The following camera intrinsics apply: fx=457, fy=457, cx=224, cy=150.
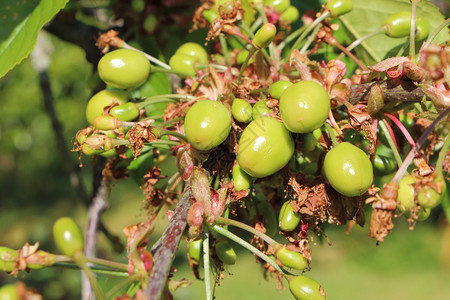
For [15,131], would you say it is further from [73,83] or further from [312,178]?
[312,178]

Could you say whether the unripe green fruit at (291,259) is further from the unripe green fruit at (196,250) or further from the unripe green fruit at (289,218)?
the unripe green fruit at (196,250)

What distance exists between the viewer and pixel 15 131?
5898 mm

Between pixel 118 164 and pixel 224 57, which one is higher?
pixel 224 57

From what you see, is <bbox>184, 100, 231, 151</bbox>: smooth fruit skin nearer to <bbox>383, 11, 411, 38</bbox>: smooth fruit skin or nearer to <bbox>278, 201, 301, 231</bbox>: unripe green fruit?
<bbox>278, 201, 301, 231</bbox>: unripe green fruit

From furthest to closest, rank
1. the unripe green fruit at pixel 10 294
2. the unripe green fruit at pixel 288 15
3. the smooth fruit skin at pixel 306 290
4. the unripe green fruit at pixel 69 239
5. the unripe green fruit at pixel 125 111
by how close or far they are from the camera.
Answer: the unripe green fruit at pixel 288 15, the unripe green fruit at pixel 125 111, the smooth fruit skin at pixel 306 290, the unripe green fruit at pixel 69 239, the unripe green fruit at pixel 10 294

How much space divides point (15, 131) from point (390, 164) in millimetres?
5540

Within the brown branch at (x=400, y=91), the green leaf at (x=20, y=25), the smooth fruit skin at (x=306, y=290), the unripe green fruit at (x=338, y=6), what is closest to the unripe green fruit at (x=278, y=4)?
the unripe green fruit at (x=338, y=6)

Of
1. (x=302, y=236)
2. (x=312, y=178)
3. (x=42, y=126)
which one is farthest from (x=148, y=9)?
(x=42, y=126)

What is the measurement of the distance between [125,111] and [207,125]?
14.3 inches

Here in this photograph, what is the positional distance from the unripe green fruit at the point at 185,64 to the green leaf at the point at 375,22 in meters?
0.63

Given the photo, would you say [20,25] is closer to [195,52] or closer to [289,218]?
[195,52]

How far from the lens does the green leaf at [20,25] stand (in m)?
1.42

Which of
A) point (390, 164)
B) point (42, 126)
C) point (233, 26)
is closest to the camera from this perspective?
point (390, 164)

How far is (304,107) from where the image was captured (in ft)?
3.44
